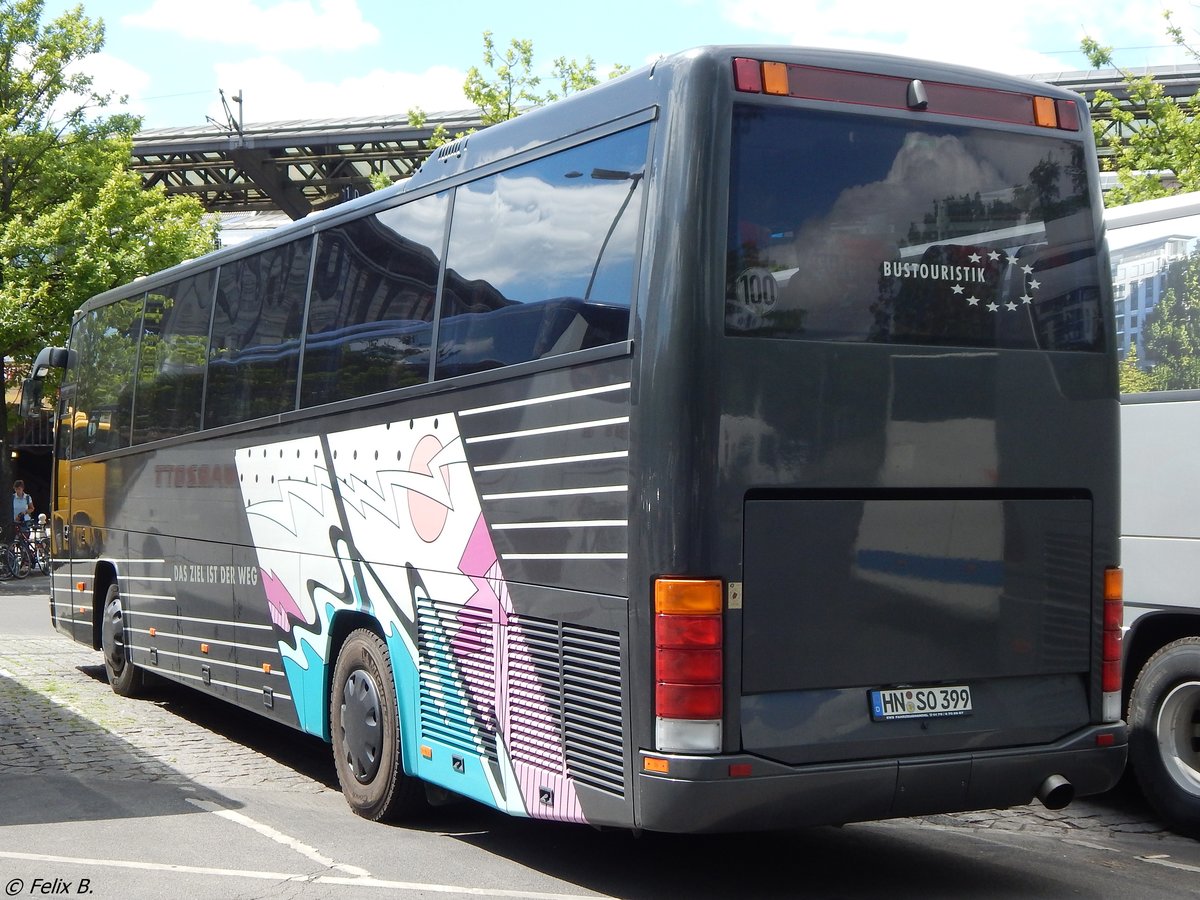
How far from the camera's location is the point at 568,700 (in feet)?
20.0

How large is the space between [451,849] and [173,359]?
18.5ft

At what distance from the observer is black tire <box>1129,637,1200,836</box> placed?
777 cm

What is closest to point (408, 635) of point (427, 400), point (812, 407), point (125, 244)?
point (427, 400)

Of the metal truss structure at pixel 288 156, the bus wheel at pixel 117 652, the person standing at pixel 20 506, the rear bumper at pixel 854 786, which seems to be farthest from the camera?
the metal truss structure at pixel 288 156

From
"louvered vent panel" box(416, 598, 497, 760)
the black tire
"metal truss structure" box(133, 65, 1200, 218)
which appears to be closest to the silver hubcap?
the black tire

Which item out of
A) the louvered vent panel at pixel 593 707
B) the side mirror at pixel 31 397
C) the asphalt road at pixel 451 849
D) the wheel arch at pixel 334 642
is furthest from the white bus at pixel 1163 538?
the side mirror at pixel 31 397

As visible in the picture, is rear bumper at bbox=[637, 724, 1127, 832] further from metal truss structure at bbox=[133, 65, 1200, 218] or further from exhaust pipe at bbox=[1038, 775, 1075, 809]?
metal truss structure at bbox=[133, 65, 1200, 218]

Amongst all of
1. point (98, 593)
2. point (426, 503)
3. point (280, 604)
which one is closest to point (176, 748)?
point (280, 604)

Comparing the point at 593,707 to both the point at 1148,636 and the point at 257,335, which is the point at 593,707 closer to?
the point at 1148,636

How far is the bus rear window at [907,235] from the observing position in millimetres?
5848

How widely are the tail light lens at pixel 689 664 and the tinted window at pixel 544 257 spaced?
1.08 metres

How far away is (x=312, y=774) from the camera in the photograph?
30.9 ft

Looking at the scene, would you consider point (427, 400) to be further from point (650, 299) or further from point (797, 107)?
point (797, 107)

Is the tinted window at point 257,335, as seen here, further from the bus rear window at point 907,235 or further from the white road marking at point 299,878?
the bus rear window at point 907,235
